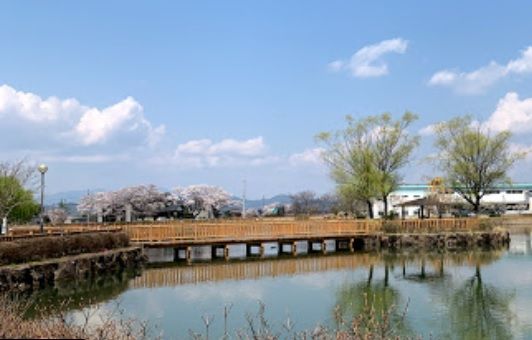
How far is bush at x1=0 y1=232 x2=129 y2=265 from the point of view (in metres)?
19.9

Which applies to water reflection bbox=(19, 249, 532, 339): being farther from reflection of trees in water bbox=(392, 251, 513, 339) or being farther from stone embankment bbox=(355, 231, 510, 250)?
stone embankment bbox=(355, 231, 510, 250)

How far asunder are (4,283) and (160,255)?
16.9 meters

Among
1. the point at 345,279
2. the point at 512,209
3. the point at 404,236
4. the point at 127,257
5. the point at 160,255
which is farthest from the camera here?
the point at 512,209

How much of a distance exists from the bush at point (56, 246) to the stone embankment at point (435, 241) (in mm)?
16615

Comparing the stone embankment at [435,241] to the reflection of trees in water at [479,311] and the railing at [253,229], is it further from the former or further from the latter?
the reflection of trees in water at [479,311]

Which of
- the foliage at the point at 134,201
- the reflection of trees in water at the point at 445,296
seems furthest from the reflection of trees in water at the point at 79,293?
the foliage at the point at 134,201

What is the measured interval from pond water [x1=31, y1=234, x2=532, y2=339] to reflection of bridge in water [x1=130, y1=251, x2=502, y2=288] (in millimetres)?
44

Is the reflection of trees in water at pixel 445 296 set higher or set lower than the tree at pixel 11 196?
lower

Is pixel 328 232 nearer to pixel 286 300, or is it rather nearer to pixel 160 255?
pixel 160 255

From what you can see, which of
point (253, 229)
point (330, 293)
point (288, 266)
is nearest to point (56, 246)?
point (330, 293)

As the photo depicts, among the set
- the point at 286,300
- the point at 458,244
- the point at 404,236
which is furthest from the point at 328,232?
the point at 286,300

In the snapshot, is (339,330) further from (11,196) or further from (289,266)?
(11,196)

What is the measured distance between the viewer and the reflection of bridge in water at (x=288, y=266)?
23922 mm

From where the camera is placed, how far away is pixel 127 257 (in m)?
26.5
